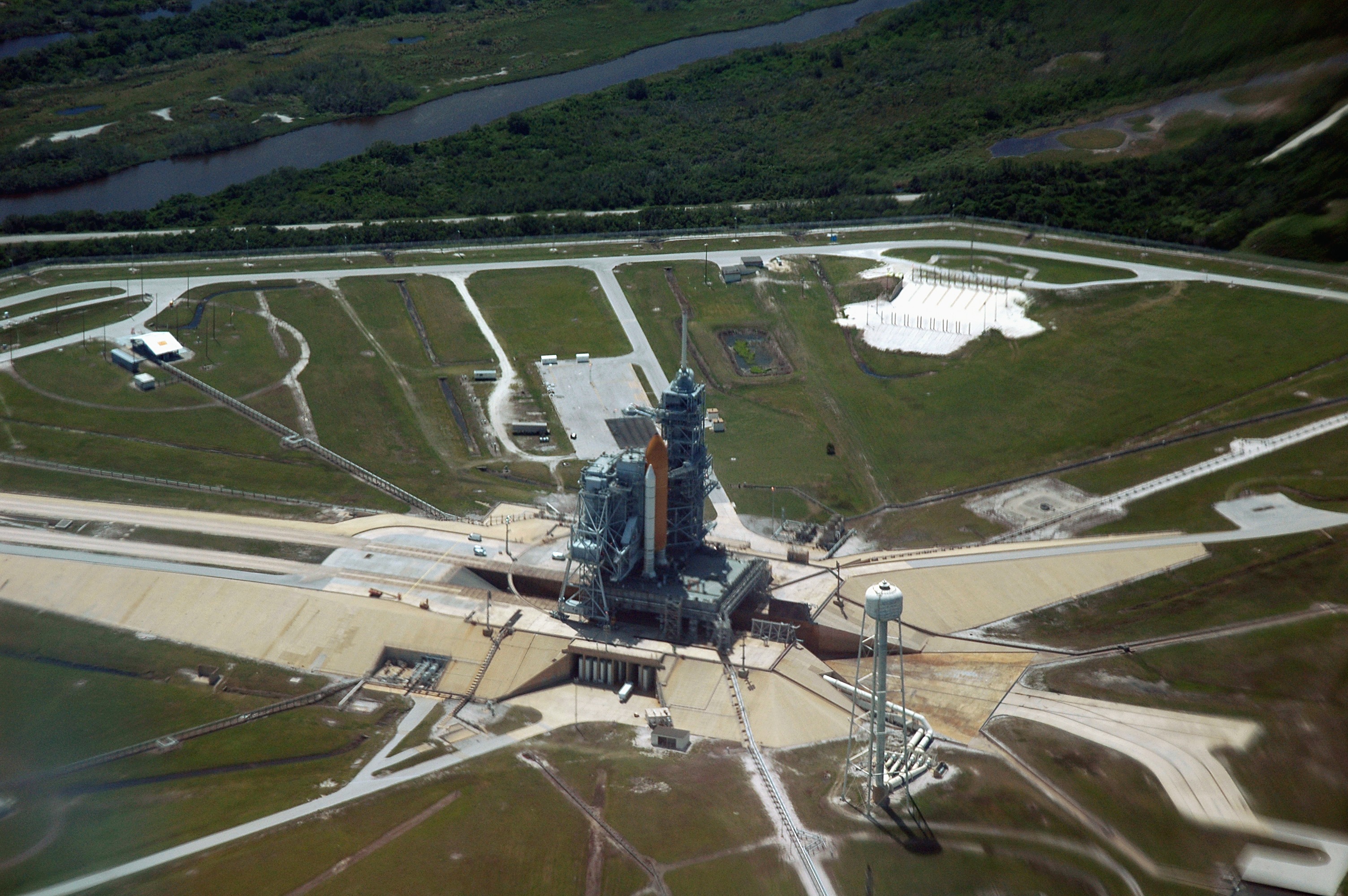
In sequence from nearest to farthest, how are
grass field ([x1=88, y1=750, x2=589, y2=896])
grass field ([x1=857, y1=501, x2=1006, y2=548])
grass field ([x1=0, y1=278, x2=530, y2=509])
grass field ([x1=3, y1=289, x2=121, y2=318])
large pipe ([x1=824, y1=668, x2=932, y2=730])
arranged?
grass field ([x1=88, y1=750, x2=589, y2=896])
large pipe ([x1=824, y1=668, x2=932, y2=730])
grass field ([x1=857, y1=501, x2=1006, y2=548])
grass field ([x1=0, y1=278, x2=530, y2=509])
grass field ([x1=3, y1=289, x2=121, y2=318])

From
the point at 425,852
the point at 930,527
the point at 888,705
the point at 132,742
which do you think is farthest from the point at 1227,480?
the point at 132,742

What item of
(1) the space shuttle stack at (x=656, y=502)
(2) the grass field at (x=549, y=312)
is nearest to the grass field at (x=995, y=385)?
(2) the grass field at (x=549, y=312)

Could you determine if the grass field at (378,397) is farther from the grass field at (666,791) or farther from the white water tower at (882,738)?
the white water tower at (882,738)

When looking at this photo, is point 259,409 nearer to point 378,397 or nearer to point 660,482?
point 378,397

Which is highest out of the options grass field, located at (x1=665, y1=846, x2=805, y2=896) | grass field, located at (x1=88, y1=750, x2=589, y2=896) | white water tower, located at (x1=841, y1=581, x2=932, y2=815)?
white water tower, located at (x1=841, y1=581, x2=932, y2=815)

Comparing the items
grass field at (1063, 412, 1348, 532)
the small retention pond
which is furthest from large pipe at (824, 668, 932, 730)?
the small retention pond

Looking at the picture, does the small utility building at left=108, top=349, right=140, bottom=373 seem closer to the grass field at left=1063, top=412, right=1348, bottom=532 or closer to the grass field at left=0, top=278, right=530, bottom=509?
the grass field at left=0, top=278, right=530, bottom=509

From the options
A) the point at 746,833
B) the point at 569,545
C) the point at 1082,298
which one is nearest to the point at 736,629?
the point at 569,545
